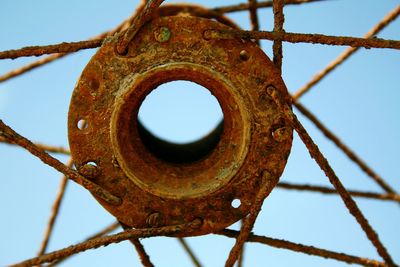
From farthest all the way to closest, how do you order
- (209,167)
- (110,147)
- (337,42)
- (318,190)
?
1. (318,190)
2. (209,167)
3. (110,147)
4. (337,42)

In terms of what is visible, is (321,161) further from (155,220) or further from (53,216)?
(53,216)

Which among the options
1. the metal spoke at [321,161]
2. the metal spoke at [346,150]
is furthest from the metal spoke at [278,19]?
the metal spoke at [346,150]

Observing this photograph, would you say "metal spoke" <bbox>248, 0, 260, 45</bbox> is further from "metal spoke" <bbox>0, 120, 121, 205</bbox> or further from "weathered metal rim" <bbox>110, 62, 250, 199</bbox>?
"metal spoke" <bbox>0, 120, 121, 205</bbox>

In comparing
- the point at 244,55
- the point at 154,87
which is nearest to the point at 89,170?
the point at 154,87

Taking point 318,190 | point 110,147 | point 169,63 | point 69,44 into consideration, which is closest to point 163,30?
point 169,63

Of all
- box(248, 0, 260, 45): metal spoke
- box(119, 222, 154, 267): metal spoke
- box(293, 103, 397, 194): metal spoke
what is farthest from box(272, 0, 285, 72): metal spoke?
box(293, 103, 397, 194): metal spoke

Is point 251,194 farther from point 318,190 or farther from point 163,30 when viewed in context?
point 318,190
